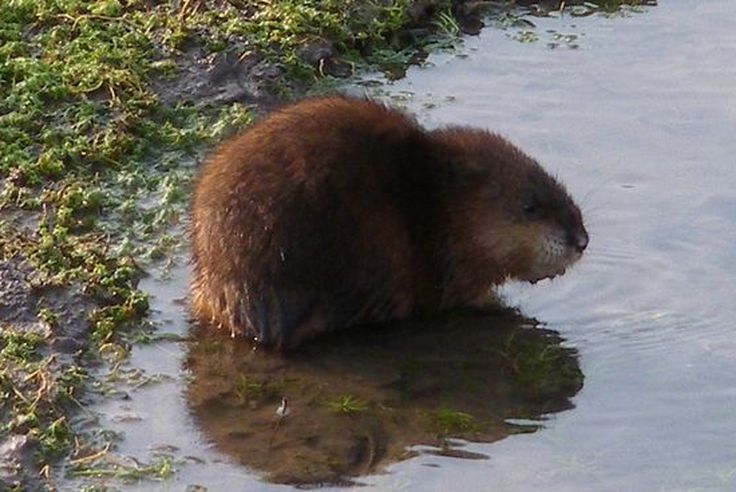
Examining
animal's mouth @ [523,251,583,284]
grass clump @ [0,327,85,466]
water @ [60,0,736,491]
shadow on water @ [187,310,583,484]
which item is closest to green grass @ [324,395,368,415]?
shadow on water @ [187,310,583,484]

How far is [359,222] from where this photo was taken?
6.77 metres

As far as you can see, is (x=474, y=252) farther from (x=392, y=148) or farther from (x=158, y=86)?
(x=158, y=86)

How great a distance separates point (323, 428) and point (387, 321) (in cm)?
92

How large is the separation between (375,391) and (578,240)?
1.17 meters

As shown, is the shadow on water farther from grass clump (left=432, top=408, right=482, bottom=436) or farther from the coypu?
the coypu

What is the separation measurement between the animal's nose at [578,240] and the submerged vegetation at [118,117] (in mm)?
1268

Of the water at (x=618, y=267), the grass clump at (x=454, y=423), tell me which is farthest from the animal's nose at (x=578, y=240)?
the grass clump at (x=454, y=423)

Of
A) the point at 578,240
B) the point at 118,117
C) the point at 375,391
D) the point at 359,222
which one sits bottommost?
the point at 375,391

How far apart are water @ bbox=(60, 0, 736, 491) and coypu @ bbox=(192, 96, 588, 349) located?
26 cm

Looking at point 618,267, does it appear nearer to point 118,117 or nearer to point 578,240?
point 578,240

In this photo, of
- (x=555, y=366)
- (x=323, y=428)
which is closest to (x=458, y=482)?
(x=323, y=428)

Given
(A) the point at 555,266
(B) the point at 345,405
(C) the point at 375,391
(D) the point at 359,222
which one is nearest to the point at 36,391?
(B) the point at 345,405

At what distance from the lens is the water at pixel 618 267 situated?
5.99m

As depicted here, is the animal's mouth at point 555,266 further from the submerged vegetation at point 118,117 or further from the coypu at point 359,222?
the submerged vegetation at point 118,117
